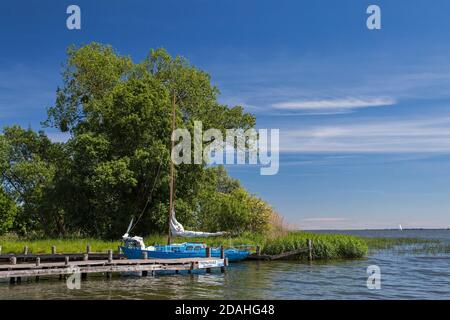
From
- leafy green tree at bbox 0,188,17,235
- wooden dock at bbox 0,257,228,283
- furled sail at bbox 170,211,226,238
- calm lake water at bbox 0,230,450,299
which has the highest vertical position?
leafy green tree at bbox 0,188,17,235

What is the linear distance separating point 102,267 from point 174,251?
825 cm

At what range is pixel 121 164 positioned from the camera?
154ft

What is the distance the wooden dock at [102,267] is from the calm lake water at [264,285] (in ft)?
1.99

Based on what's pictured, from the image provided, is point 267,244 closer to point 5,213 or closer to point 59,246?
point 59,246

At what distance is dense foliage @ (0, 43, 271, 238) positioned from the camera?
48438 mm

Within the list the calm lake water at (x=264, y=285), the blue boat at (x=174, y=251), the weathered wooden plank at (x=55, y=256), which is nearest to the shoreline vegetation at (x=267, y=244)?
the blue boat at (x=174, y=251)

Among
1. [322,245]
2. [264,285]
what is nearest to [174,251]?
[264,285]

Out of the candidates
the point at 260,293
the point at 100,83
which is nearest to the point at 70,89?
the point at 100,83

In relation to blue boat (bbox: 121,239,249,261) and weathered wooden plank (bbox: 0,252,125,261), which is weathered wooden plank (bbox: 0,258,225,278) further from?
weathered wooden plank (bbox: 0,252,125,261)

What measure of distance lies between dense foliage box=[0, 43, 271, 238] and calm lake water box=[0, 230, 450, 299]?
12826 millimetres

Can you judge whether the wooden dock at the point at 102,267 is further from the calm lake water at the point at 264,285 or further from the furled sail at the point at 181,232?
the furled sail at the point at 181,232

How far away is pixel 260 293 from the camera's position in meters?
26.2

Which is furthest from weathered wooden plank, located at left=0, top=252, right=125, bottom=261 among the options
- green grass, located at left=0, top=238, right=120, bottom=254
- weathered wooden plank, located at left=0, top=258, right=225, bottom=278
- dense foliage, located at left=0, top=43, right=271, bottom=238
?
dense foliage, located at left=0, top=43, right=271, bottom=238

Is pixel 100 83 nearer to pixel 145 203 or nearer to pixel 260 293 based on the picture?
pixel 145 203
